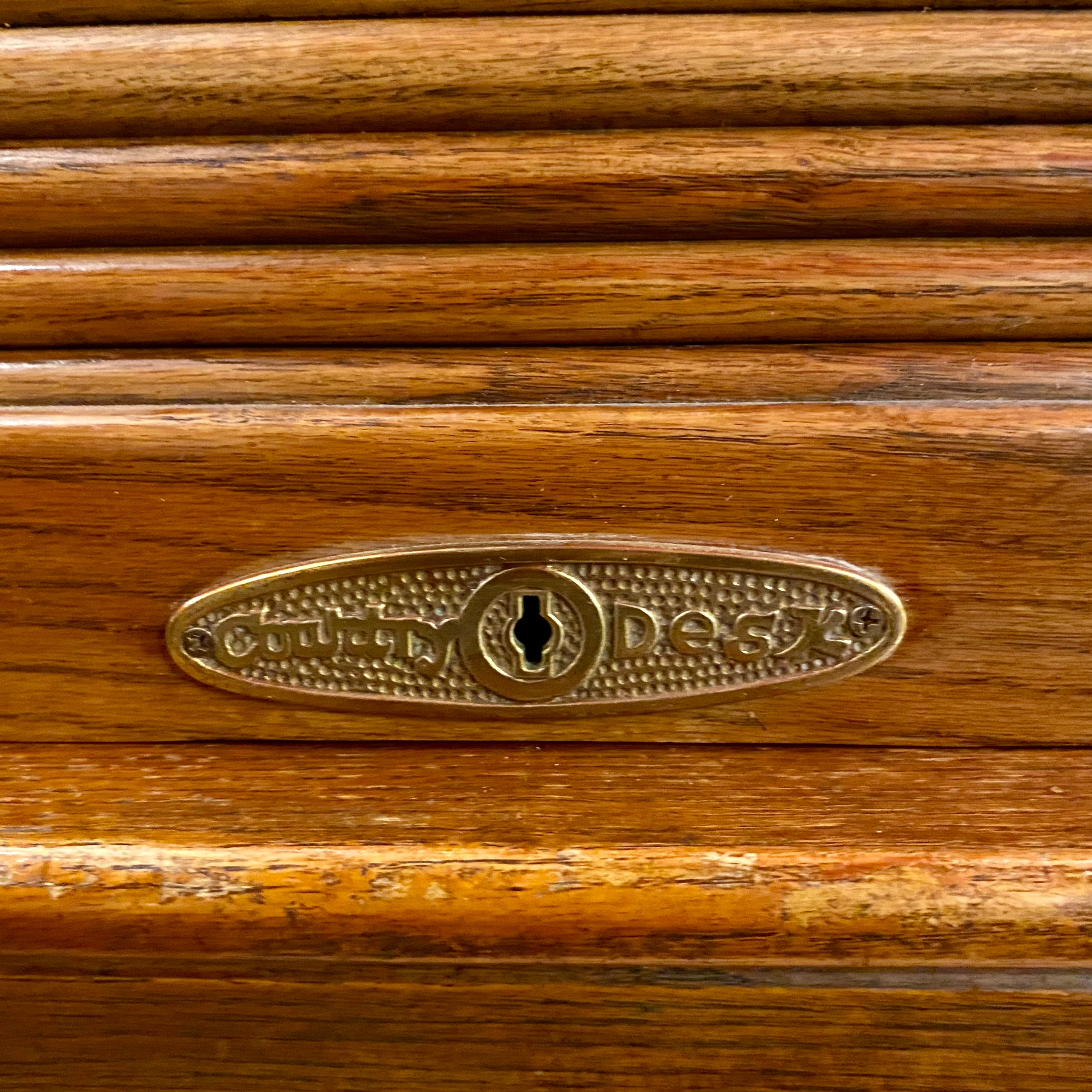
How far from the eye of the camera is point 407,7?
0.52m

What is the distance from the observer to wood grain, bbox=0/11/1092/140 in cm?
51

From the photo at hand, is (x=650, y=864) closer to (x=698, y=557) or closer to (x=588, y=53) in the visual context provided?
(x=698, y=557)

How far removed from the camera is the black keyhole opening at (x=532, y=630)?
532 mm

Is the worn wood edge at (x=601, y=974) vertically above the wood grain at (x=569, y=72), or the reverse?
the wood grain at (x=569, y=72)

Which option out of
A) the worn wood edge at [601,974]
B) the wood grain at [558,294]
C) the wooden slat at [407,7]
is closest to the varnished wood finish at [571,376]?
the wood grain at [558,294]

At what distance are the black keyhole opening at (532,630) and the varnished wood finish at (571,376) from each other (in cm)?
10

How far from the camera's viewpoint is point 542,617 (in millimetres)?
530

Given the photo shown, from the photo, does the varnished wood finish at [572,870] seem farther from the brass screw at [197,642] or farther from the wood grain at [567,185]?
the wood grain at [567,185]

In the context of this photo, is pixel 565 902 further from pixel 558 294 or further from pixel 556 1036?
pixel 558 294

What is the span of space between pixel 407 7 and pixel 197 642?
0.31 m

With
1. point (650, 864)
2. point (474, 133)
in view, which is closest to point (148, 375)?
point (474, 133)

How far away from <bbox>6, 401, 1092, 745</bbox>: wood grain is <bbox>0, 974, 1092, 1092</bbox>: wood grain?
0.14 m

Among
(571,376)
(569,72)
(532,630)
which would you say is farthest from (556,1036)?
(569,72)

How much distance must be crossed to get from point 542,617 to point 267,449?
0.49 feet
